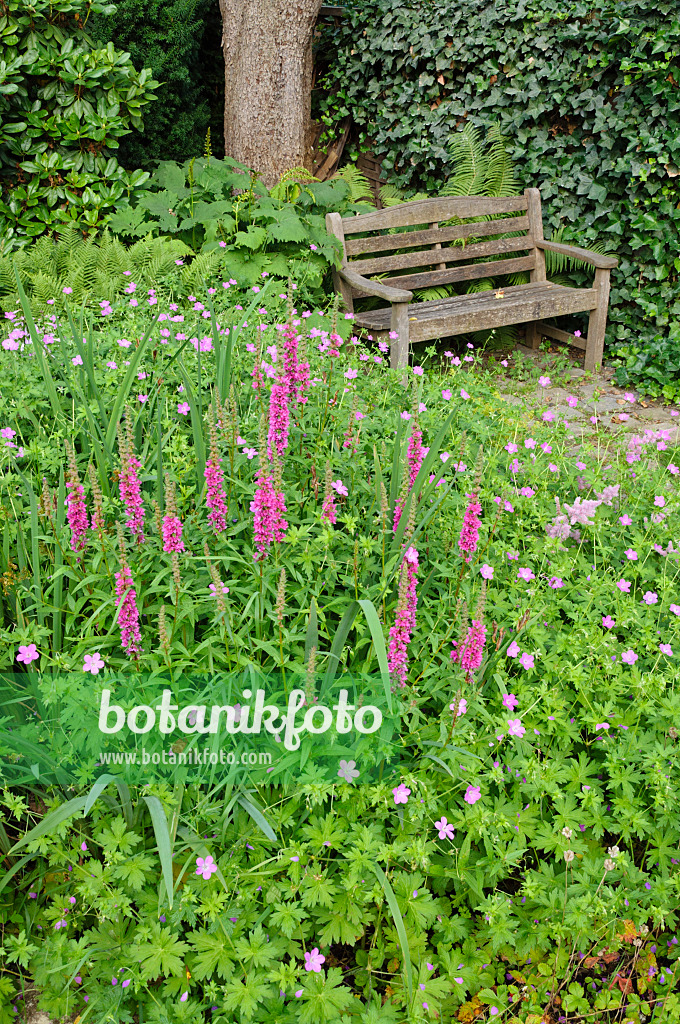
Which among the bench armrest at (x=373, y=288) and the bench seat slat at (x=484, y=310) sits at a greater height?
the bench armrest at (x=373, y=288)

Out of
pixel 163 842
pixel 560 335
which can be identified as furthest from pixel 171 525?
pixel 560 335

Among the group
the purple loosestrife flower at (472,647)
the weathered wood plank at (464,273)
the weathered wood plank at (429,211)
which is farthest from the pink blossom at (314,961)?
the weathered wood plank at (464,273)

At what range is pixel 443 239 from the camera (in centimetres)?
576

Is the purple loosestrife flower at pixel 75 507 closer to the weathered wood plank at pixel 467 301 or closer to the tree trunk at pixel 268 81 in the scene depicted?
the weathered wood plank at pixel 467 301

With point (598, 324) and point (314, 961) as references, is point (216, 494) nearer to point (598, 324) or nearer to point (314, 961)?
point (314, 961)

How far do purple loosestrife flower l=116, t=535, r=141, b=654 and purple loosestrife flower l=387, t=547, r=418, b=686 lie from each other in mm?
611

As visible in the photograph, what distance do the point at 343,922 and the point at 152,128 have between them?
618 cm

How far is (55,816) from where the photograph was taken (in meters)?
1.66

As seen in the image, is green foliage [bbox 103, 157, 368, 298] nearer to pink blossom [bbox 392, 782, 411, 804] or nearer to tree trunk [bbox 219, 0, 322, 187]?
tree trunk [bbox 219, 0, 322, 187]

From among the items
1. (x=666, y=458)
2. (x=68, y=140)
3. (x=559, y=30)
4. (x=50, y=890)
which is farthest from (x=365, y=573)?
(x=559, y=30)

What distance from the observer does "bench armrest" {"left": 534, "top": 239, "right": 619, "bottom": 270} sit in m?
5.47

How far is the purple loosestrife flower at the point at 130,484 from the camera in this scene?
1892 millimetres

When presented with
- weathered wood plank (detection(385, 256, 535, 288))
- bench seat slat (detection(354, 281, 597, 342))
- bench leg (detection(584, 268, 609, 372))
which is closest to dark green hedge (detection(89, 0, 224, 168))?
weathered wood plank (detection(385, 256, 535, 288))

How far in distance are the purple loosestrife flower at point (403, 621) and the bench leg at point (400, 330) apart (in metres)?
2.96
